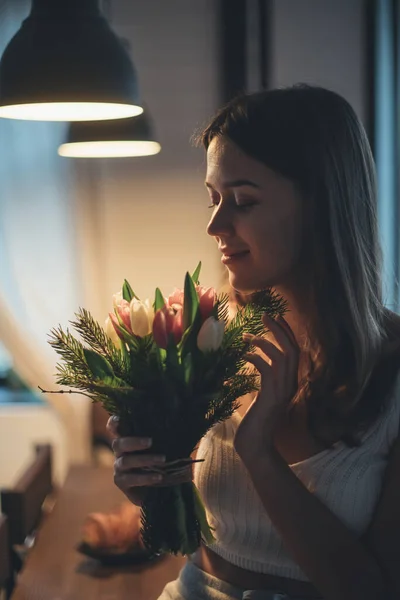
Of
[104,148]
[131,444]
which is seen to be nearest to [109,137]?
[104,148]

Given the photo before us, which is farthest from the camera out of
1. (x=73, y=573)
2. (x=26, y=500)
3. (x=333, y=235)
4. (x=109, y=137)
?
(x=109, y=137)

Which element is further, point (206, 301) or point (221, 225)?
point (221, 225)

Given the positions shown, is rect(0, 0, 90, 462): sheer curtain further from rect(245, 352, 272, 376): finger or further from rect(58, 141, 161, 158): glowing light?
rect(245, 352, 272, 376): finger

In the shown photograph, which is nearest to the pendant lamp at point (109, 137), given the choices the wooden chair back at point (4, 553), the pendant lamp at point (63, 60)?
the pendant lamp at point (63, 60)

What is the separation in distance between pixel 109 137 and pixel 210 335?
4.92 ft

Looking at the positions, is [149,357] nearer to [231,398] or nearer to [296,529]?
[231,398]

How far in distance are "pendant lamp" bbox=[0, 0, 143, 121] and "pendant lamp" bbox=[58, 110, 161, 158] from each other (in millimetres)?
937

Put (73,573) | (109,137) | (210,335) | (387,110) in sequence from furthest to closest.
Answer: (387,110) < (109,137) < (73,573) < (210,335)

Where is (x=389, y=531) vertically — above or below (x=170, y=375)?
below

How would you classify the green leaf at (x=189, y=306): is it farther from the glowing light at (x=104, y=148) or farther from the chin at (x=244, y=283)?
the glowing light at (x=104, y=148)

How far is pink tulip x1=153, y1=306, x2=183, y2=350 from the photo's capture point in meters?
1.32

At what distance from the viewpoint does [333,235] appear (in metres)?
1.52

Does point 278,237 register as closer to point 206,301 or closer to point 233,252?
point 233,252

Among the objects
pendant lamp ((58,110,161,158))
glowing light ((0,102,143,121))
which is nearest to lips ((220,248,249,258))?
glowing light ((0,102,143,121))
